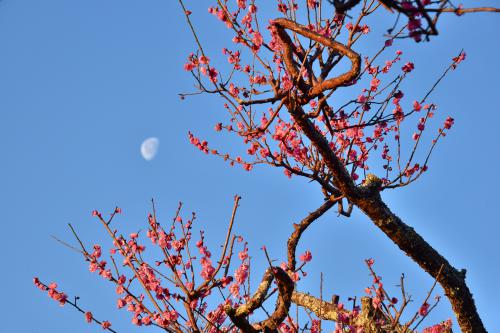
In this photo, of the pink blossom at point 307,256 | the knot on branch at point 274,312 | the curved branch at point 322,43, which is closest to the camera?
the curved branch at point 322,43

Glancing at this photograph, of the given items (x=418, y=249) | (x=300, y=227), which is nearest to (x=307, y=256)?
(x=300, y=227)

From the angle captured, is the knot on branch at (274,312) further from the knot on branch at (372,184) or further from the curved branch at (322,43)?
the knot on branch at (372,184)

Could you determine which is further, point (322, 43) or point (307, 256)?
point (307, 256)

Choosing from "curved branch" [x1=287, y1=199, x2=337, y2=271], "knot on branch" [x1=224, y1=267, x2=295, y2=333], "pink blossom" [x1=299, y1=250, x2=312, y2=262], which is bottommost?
"knot on branch" [x1=224, y1=267, x2=295, y2=333]

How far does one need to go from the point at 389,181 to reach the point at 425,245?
1227 mm

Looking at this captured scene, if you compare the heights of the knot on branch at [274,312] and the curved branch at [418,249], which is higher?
the curved branch at [418,249]

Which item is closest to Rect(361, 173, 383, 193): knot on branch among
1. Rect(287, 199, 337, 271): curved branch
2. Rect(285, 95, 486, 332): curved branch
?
Rect(285, 95, 486, 332): curved branch

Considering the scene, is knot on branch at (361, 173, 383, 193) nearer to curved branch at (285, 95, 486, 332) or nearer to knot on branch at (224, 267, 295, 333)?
curved branch at (285, 95, 486, 332)

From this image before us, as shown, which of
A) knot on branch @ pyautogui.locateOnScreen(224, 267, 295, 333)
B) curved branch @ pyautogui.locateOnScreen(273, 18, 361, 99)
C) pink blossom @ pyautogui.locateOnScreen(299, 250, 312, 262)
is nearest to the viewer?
curved branch @ pyautogui.locateOnScreen(273, 18, 361, 99)

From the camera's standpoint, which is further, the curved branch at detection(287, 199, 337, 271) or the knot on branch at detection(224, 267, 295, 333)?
the curved branch at detection(287, 199, 337, 271)

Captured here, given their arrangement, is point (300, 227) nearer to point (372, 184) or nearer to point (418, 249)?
point (372, 184)

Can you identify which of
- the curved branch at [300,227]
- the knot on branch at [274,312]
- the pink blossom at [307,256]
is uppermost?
the curved branch at [300,227]

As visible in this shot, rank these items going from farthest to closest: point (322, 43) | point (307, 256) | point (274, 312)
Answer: point (307, 256) < point (274, 312) < point (322, 43)

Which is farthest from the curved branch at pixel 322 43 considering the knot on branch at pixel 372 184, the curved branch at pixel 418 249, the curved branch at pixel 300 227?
the curved branch at pixel 300 227
